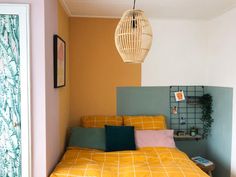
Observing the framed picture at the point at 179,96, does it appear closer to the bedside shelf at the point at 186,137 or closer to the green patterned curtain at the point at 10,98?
the bedside shelf at the point at 186,137

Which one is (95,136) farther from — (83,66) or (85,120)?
(83,66)

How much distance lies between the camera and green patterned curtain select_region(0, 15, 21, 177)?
1978 millimetres

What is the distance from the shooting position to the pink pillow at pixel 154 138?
2.90 metres

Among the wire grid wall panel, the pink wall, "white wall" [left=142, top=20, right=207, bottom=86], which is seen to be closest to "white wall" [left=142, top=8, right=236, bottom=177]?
"white wall" [left=142, top=20, right=207, bottom=86]

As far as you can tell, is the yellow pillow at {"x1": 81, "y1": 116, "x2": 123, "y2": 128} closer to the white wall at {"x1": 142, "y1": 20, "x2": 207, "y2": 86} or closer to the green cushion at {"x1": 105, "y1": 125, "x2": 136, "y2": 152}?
the green cushion at {"x1": 105, "y1": 125, "x2": 136, "y2": 152}

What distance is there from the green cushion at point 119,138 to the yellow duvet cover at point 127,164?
0.11 metres

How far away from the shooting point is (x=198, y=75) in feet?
11.5

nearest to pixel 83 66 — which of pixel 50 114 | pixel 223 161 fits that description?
pixel 50 114

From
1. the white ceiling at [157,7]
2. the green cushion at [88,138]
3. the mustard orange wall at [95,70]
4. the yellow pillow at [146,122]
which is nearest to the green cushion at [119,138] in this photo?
the green cushion at [88,138]

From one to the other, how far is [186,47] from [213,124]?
1202 mm

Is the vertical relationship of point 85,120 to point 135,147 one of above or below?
above

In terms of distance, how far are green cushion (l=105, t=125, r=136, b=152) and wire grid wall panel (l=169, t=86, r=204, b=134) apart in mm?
854

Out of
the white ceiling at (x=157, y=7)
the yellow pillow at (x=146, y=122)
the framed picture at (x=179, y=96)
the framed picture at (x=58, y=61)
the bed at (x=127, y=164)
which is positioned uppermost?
the white ceiling at (x=157, y=7)

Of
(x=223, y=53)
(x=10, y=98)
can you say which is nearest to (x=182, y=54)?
(x=223, y=53)
